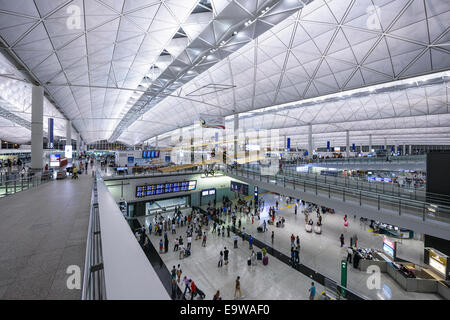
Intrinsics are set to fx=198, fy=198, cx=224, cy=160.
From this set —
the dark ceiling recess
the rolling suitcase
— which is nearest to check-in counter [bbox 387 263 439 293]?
the rolling suitcase

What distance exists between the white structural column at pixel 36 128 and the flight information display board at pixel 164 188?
29.5 ft

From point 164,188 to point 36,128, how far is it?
13.1 m

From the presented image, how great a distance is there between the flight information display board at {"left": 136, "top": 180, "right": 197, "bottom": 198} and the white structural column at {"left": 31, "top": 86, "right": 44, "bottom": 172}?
8.99m

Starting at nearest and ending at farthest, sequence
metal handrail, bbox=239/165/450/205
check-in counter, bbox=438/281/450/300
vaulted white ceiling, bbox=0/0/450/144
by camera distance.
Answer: vaulted white ceiling, bbox=0/0/450/144 < check-in counter, bbox=438/281/450/300 < metal handrail, bbox=239/165/450/205

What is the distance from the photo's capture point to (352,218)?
24078 millimetres

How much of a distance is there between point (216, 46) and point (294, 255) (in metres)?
15.4

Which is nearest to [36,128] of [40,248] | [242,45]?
[40,248]

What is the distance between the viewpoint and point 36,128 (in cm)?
1543

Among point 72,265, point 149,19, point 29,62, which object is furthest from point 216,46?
point 72,265

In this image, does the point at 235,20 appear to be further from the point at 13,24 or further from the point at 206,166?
the point at 206,166

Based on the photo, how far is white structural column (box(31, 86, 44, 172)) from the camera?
50.6 ft

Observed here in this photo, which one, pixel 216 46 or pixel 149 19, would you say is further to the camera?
pixel 216 46

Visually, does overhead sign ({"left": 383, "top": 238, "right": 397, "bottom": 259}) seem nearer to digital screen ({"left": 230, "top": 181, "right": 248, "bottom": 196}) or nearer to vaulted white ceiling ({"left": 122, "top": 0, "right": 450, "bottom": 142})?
vaulted white ceiling ({"left": 122, "top": 0, "right": 450, "bottom": 142})
